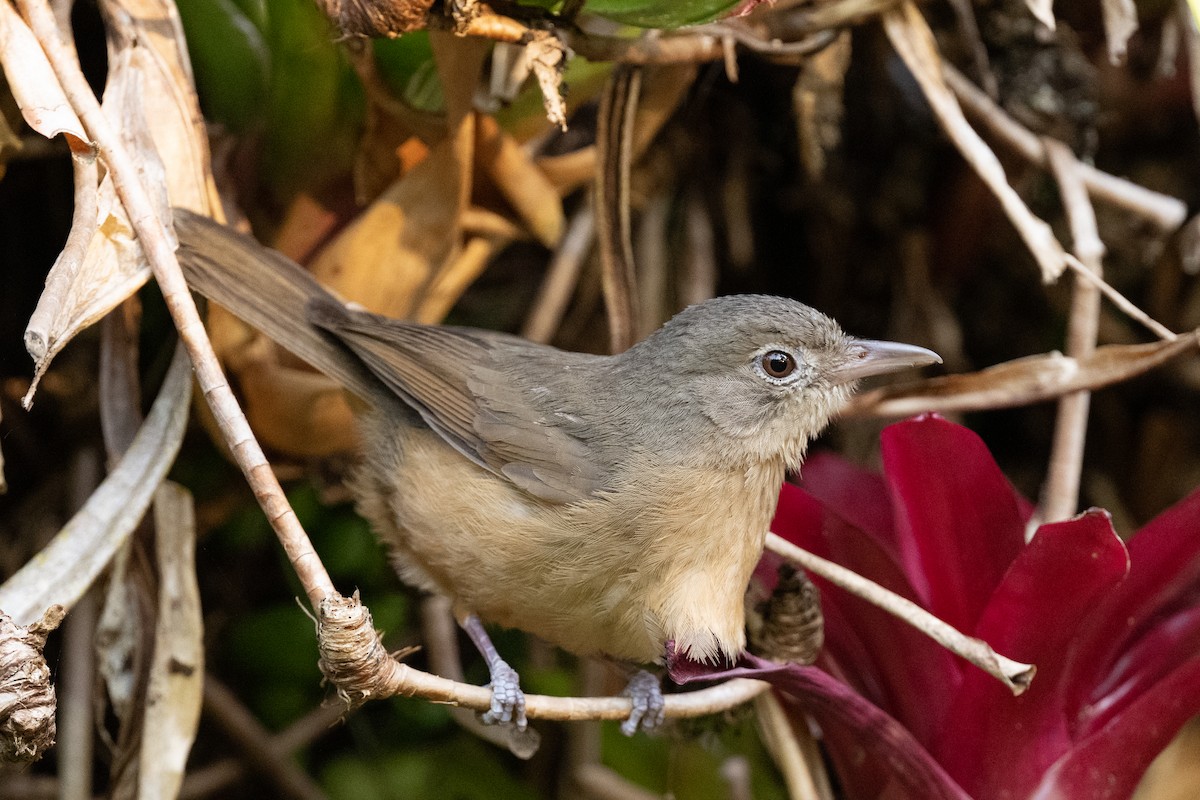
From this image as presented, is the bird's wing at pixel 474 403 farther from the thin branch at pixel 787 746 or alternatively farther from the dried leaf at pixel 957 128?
the dried leaf at pixel 957 128

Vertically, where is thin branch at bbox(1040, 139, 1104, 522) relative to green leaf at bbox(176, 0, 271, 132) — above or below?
below

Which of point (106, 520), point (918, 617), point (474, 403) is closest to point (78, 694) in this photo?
point (106, 520)

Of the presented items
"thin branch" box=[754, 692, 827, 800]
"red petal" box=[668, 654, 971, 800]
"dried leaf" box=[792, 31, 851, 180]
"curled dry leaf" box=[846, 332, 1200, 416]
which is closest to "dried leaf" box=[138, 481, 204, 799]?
"red petal" box=[668, 654, 971, 800]

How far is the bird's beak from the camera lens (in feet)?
6.50

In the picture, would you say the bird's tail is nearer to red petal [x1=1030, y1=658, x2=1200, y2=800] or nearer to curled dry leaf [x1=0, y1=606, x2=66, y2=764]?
curled dry leaf [x1=0, y1=606, x2=66, y2=764]

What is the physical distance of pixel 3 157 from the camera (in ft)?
6.05

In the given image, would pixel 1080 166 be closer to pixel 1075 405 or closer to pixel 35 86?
pixel 1075 405

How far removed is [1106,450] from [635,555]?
165 cm

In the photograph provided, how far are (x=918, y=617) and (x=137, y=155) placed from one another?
4.53ft

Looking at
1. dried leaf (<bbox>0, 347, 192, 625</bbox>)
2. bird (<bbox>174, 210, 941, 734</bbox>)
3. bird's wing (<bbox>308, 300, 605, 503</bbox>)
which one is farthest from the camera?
bird's wing (<bbox>308, 300, 605, 503</bbox>)

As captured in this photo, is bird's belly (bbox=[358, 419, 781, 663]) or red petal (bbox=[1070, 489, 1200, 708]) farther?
bird's belly (bbox=[358, 419, 781, 663])

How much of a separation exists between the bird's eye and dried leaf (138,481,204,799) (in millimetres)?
1036

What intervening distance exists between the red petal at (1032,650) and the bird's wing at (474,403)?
671 mm

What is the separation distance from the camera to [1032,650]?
162 centimetres
